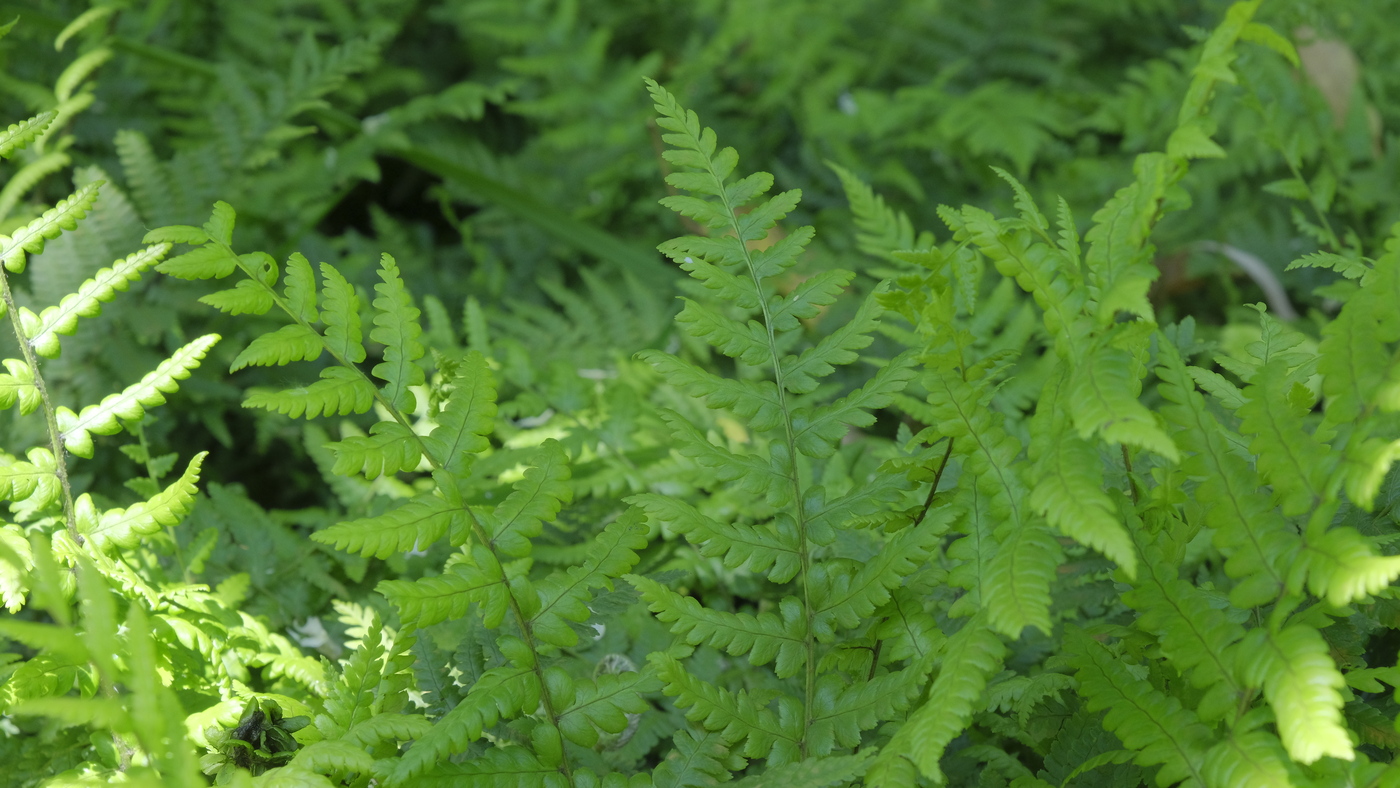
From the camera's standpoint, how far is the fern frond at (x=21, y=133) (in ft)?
2.59

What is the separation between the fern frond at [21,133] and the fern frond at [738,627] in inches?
24.9

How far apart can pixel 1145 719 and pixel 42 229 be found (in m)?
0.96

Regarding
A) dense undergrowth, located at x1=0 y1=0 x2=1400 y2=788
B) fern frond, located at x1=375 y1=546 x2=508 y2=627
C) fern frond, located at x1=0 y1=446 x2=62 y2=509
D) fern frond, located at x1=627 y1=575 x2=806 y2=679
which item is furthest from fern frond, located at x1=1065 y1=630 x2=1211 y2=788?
fern frond, located at x1=0 y1=446 x2=62 y2=509

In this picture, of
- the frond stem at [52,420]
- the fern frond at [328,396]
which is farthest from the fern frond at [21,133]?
the fern frond at [328,396]

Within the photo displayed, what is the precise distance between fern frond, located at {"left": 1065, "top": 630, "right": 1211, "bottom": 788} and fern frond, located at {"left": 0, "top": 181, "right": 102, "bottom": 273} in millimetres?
891

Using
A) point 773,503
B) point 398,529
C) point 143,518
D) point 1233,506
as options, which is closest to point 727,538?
point 773,503

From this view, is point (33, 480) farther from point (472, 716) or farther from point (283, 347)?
point (472, 716)

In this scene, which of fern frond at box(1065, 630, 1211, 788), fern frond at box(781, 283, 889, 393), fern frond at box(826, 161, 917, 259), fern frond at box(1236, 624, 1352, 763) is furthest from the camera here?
fern frond at box(826, 161, 917, 259)

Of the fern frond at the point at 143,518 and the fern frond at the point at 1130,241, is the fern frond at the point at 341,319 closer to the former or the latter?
Result: the fern frond at the point at 143,518

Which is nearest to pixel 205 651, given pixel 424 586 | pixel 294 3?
pixel 424 586

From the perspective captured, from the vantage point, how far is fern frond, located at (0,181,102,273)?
0.81m

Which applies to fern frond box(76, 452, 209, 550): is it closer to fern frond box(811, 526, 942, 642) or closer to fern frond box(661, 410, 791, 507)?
fern frond box(661, 410, 791, 507)

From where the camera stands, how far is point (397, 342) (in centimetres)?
78

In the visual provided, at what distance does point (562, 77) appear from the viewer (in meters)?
2.33
